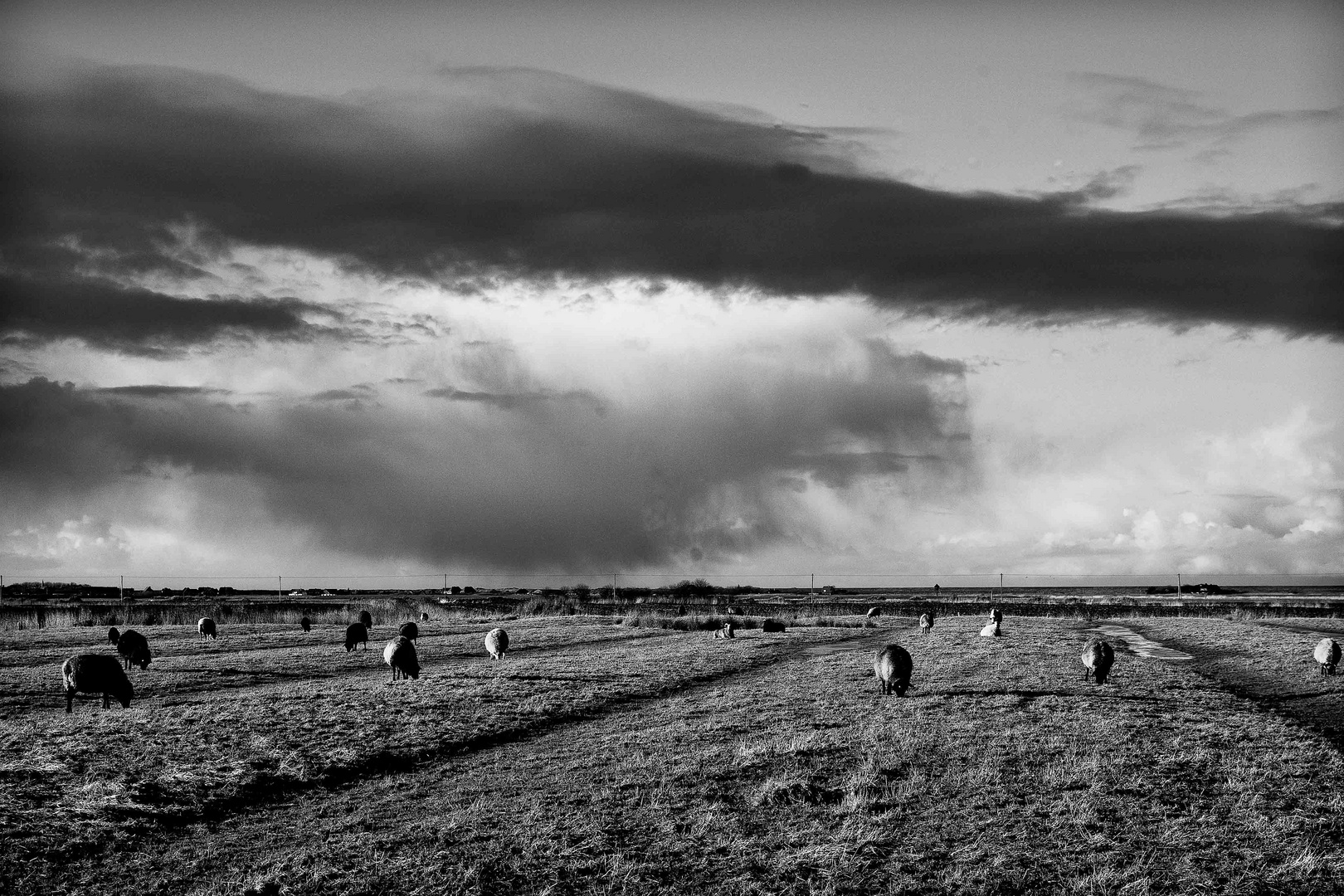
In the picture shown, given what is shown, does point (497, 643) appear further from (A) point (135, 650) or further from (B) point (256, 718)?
(B) point (256, 718)

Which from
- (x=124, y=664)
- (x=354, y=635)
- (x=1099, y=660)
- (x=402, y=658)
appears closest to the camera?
(x=1099, y=660)

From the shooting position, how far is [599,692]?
1006 inches

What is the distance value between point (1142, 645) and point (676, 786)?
37.2 meters

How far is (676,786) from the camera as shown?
14.6 metres

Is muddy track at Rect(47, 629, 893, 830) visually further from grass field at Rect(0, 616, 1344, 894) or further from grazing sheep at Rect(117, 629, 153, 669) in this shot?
grazing sheep at Rect(117, 629, 153, 669)

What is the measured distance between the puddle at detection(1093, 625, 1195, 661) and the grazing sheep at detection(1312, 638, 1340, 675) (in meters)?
5.80

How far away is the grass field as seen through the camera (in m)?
10.9

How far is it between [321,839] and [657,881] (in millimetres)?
4755

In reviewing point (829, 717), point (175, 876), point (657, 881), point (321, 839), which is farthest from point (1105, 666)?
point (175, 876)

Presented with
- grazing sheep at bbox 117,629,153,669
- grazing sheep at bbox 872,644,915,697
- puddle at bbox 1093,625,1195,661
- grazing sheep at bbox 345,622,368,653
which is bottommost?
puddle at bbox 1093,625,1195,661

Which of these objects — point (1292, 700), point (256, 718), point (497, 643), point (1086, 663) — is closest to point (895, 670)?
point (1086, 663)

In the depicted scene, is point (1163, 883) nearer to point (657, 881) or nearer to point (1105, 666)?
point (657, 881)

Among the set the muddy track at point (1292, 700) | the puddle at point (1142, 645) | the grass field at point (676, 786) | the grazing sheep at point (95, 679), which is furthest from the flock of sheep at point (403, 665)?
the puddle at point (1142, 645)

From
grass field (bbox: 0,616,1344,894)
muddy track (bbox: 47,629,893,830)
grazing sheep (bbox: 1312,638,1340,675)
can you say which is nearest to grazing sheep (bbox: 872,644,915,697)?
grass field (bbox: 0,616,1344,894)
